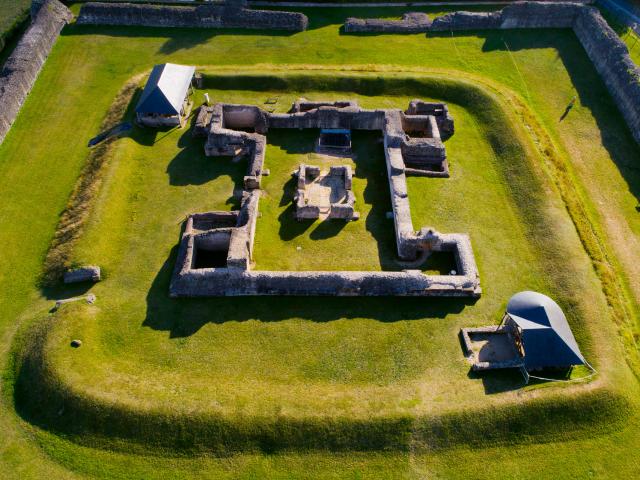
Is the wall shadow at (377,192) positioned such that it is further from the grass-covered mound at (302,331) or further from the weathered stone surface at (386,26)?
the weathered stone surface at (386,26)

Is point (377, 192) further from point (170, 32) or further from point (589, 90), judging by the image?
point (170, 32)

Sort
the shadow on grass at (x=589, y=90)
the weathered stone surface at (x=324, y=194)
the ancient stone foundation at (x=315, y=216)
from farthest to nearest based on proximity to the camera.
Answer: the shadow on grass at (x=589, y=90) < the weathered stone surface at (x=324, y=194) < the ancient stone foundation at (x=315, y=216)

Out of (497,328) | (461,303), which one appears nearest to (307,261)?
(461,303)

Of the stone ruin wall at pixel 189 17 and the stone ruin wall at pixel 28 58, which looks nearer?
the stone ruin wall at pixel 28 58

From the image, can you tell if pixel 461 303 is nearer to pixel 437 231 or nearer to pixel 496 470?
pixel 437 231

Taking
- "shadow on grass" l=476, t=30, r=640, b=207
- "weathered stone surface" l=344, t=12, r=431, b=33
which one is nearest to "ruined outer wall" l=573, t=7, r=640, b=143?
"shadow on grass" l=476, t=30, r=640, b=207

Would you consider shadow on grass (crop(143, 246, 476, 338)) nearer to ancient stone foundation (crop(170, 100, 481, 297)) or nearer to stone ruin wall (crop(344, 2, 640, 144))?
ancient stone foundation (crop(170, 100, 481, 297))

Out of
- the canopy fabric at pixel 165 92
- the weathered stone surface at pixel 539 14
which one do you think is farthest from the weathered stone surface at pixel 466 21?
the canopy fabric at pixel 165 92
